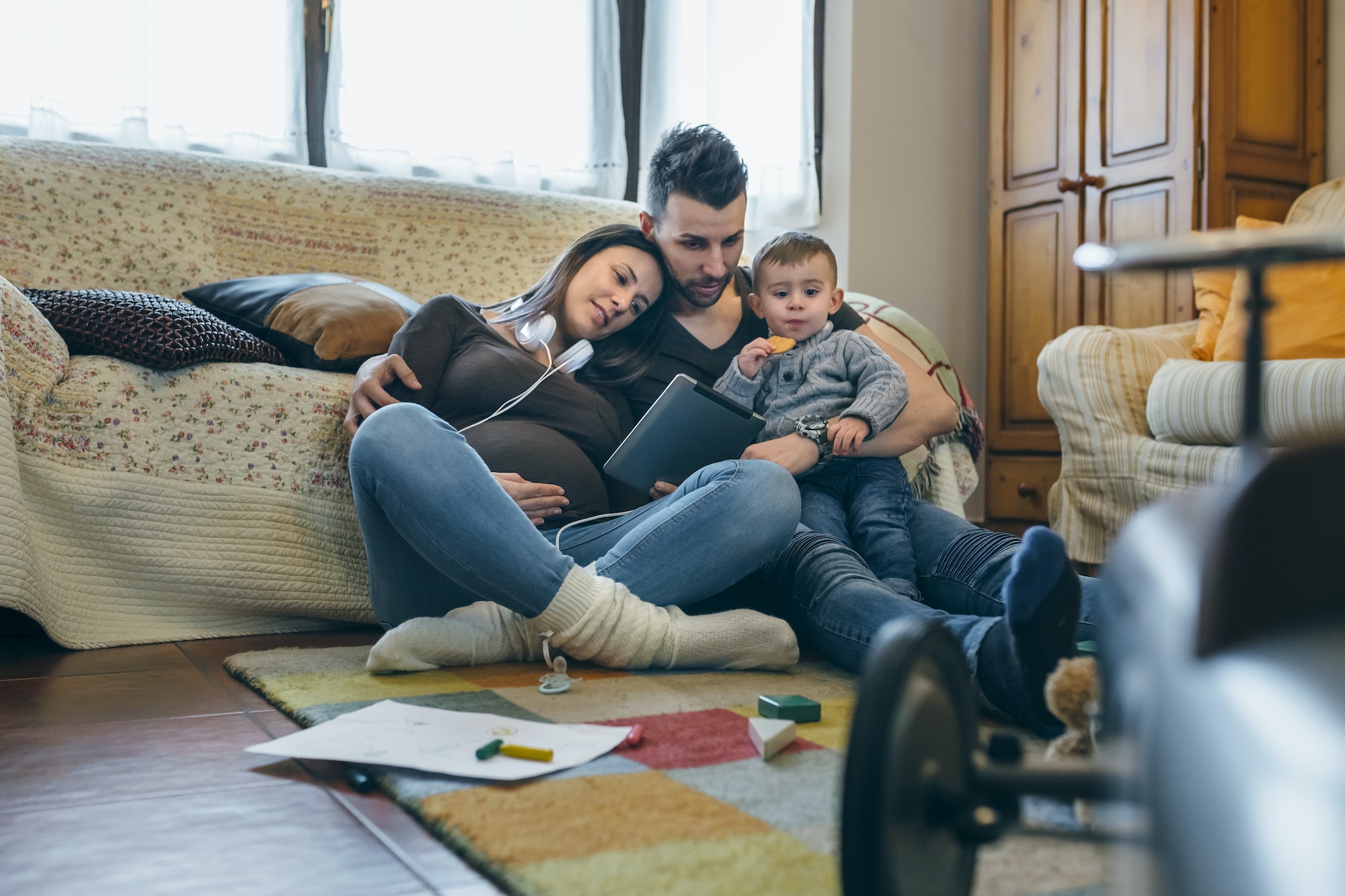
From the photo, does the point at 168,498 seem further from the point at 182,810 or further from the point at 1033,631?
the point at 1033,631

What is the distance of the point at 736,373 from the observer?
5.09ft

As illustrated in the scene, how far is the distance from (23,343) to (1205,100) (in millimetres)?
2699

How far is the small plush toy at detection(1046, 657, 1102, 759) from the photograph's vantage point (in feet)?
2.59

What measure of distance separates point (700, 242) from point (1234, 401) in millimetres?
1102

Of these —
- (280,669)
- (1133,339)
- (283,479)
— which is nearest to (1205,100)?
(1133,339)

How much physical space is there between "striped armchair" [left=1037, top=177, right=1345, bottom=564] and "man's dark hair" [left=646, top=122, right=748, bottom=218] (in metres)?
1.01

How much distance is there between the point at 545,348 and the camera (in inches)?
60.9

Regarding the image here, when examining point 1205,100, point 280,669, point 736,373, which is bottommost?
point 280,669

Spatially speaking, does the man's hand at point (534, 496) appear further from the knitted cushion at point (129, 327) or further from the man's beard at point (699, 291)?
the knitted cushion at point (129, 327)

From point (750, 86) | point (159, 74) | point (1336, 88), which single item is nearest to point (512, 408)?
point (159, 74)

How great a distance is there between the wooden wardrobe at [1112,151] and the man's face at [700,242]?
1.74 meters

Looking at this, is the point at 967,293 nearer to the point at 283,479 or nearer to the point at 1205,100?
the point at 1205,100

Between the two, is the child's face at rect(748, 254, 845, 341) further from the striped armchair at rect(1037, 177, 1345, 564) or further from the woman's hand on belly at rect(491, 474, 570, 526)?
the striped armchair at rect(1037, 177, 1345, 564)

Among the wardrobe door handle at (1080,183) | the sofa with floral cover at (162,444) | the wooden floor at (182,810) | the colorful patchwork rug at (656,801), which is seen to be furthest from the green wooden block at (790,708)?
the wardrobe door handle at (1080,183)
